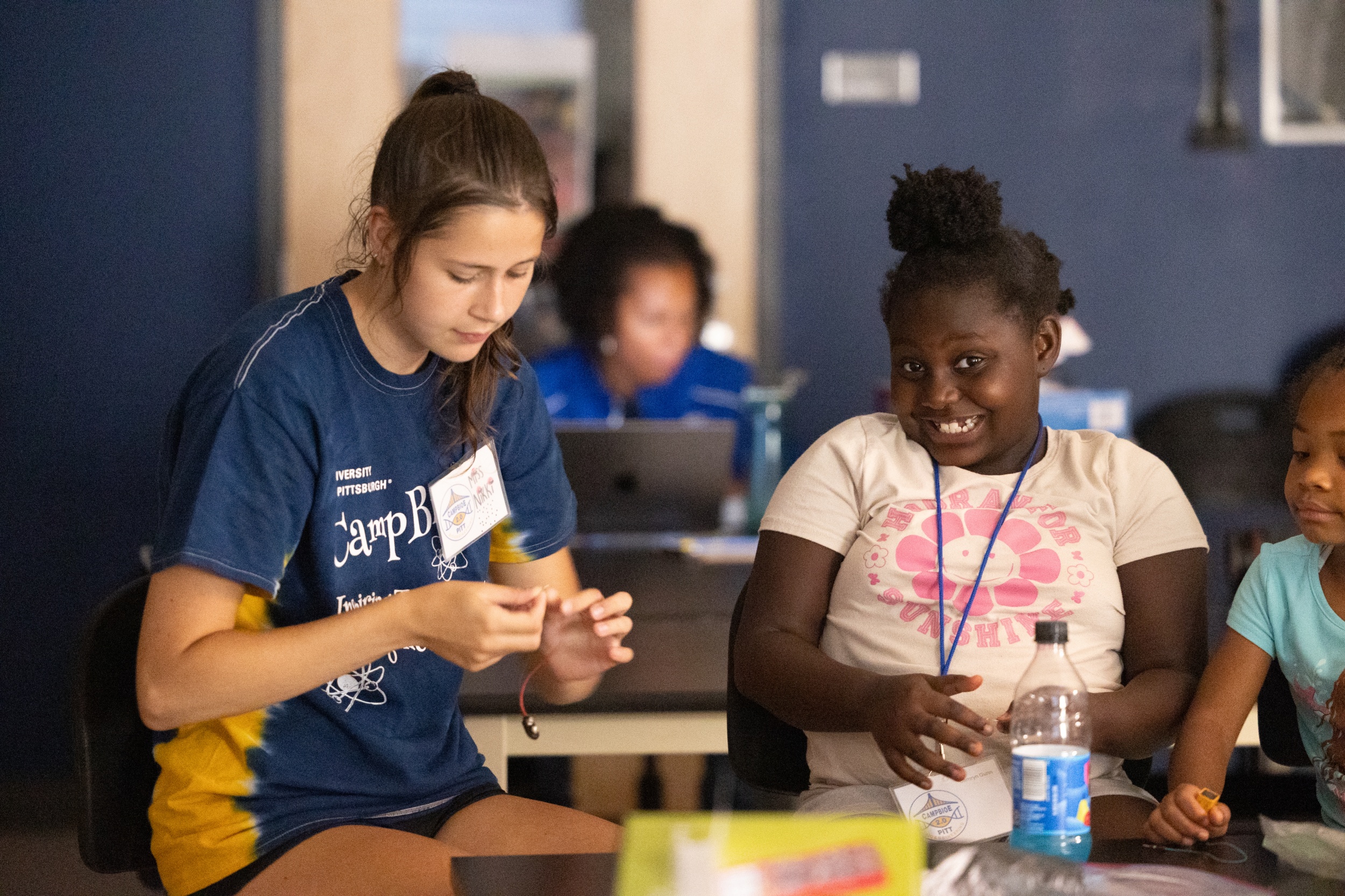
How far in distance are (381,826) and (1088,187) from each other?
3.51 meters

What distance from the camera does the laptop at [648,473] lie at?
2658 mm

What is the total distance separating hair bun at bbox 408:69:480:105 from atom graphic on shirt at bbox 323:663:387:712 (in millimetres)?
636

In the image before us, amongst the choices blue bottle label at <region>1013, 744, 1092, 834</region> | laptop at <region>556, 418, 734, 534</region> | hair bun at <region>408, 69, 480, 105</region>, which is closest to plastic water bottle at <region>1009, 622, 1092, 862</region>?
blue bottle label at <region>1013, 744, 1092, 834</region>

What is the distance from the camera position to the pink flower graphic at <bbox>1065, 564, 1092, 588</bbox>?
1.41 metres

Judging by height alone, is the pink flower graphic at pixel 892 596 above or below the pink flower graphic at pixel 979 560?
below

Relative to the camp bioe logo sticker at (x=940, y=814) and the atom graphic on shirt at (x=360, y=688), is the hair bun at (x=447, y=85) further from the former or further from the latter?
the camp bioe logo sticker at (x=940, y=814)

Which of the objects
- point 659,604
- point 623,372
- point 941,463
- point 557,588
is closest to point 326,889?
point 557,588

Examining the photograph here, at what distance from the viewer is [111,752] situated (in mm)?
1339

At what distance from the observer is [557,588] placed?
60.4 inches

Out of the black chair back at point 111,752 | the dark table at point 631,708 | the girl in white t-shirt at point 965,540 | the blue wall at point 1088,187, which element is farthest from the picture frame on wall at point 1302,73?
the black chair back at point 111,752

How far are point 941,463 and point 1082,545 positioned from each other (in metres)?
0.19

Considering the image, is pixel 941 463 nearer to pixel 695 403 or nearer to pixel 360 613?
pixel 360 613

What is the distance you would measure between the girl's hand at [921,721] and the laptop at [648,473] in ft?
4.76

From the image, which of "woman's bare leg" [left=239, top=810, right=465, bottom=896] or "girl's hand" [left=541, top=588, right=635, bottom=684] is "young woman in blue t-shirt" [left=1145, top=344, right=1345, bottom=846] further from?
"woman's bare leg" [left=239, top=810, right=465, bottom=896]
